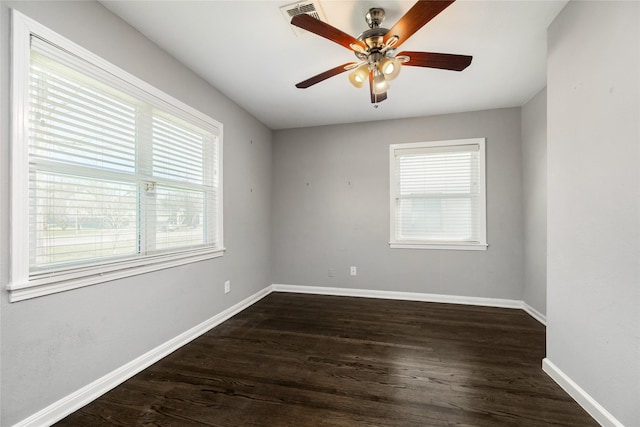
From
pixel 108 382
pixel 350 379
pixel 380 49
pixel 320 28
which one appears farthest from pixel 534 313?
pixel 108 382

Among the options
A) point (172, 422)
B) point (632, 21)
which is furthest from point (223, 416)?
point (632, 21)

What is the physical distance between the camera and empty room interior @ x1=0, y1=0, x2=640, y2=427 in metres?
1.39

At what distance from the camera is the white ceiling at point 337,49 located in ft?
5.87

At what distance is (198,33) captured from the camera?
2033 mm

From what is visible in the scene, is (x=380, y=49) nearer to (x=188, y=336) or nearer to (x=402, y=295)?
(x=188, y=336)

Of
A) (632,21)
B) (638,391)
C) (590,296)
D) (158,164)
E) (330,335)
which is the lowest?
(330,335)

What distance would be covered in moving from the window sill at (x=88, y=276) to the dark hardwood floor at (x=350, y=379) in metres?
0.74

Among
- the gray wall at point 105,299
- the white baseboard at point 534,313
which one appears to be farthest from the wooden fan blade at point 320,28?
the white baseboard at point 534,313

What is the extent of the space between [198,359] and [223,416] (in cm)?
74

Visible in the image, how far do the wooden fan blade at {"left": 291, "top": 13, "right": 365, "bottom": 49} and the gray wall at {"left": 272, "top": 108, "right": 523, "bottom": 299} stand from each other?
229 centimetres

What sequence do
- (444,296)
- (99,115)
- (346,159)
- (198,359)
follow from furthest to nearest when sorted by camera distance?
(346,159) < (444,296) < (198,359) < (99,115)

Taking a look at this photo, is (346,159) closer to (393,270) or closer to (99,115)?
(393,270)

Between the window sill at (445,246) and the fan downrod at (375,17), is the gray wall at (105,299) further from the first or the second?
the window sill at (445,246)

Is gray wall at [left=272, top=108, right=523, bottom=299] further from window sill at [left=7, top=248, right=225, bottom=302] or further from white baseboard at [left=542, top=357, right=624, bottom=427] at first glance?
window sill at [left=7, top=248, right=225, bottom=302]
